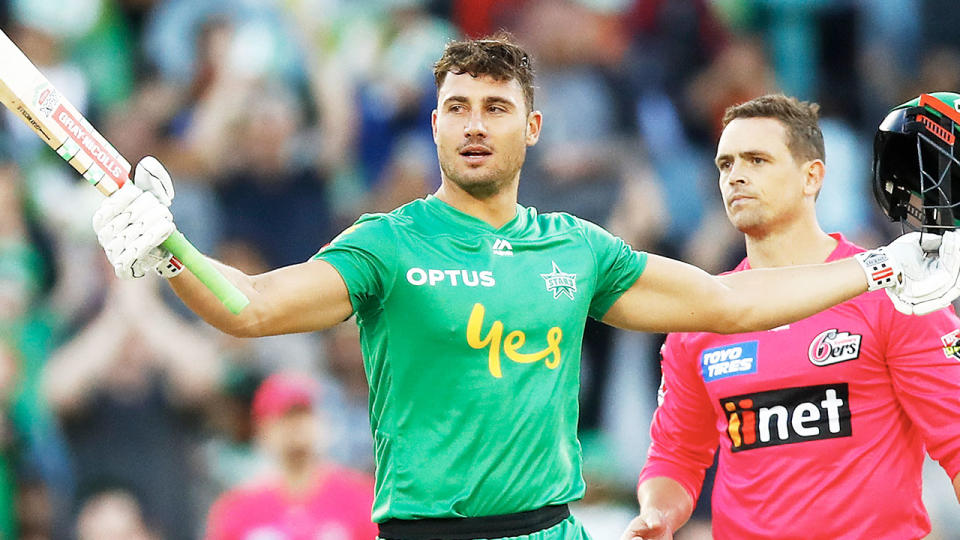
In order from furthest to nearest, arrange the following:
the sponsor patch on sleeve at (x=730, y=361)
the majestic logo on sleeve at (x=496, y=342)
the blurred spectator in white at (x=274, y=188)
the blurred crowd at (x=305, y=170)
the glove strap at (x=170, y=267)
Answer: the blurred spectator in white at (x=274, y=188) < the blurred crowd at (x=305, y=170) < the sponsor patch on sleeve at (x=730, y=361) < the majestic logo on sleeve at (x=496, y=342) < the glove strap at (x=170, y=267)

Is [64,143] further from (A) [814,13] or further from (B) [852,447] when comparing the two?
(A) [814,13]

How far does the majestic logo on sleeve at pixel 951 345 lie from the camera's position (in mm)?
5113

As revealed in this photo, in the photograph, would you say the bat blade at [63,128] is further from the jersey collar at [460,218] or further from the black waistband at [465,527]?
the black waistband at [465,527]

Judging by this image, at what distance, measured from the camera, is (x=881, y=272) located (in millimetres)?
4777

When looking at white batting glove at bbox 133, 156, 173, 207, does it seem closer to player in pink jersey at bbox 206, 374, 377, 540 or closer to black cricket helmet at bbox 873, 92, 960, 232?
black cricket helmet at bbox 873, 92, 960, 232

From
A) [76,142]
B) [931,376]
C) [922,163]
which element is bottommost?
[931,376]

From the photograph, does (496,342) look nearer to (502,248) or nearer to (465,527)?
(502,248)

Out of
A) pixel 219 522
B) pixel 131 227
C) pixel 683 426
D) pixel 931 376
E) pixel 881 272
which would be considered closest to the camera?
pixel 131 227

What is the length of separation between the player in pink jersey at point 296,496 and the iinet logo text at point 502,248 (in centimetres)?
333

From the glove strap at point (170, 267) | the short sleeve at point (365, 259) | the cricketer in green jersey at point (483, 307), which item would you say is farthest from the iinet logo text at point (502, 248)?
the glove strap at point (170, 267)

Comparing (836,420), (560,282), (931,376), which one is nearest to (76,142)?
(560,282)

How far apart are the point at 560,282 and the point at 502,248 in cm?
23

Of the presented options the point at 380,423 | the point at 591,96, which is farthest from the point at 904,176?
the point at 591,96

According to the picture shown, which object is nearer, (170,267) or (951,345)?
(170,267)
